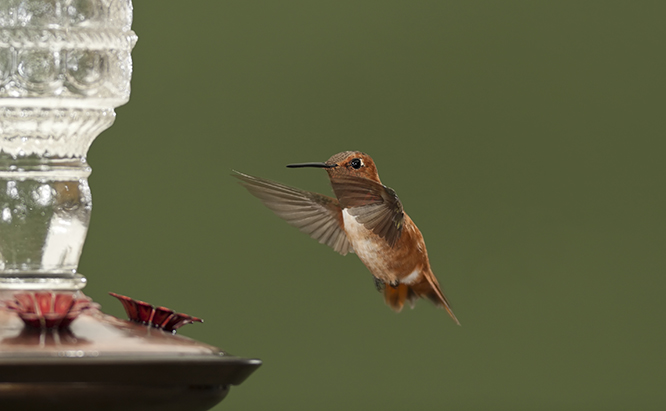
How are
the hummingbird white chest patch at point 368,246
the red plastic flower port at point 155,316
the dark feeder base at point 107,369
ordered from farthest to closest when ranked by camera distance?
1. the hummingbird white chest patch at point 368,246
2. the red plastic flower port at point 155,316
3. the dark feeder base at point 107,369

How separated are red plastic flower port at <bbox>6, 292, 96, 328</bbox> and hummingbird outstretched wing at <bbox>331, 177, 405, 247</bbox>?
449 millimetres

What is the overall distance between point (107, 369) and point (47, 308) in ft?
0.35

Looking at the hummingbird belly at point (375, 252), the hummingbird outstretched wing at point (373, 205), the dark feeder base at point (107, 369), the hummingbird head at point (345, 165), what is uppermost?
the hummingbird head at point (345, 165)

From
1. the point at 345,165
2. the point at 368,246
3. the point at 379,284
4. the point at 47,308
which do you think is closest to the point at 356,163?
the point at 345,165

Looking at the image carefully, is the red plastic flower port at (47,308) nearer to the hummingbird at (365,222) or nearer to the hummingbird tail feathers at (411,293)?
A: the hummingbird at (365,222)

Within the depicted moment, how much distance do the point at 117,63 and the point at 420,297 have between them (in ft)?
2.27

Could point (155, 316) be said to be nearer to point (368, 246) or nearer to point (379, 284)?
point (368, 246)

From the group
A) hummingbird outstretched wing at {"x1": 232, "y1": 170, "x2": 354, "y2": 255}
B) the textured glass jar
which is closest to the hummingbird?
hummingbird outstretched wing at {"x1": 232, "y1": 170, "x2": 354, "y2": 255}

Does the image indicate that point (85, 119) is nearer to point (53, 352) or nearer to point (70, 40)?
point (70, 40)

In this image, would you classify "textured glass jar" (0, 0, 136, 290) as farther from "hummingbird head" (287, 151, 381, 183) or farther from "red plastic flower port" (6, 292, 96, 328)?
"hummingbird head" (287, 151, 381, 183)

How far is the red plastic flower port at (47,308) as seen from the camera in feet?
→ 2.84

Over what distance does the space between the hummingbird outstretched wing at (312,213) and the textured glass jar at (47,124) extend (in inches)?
21.1

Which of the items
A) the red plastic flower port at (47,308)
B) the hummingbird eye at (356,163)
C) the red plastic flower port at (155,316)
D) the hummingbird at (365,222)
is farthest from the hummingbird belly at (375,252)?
the red plastic flower port at (47,308)

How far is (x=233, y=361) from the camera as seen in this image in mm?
896
